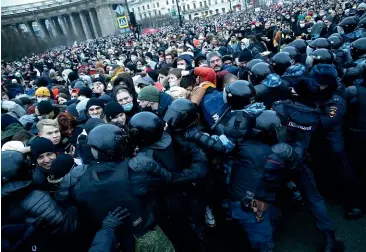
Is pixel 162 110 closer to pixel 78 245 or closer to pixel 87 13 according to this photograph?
pixel 78 245

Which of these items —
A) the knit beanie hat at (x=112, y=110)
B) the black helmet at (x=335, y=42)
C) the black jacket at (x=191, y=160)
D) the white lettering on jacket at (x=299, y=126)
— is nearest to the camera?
the black jacket at (x=191, y=160)

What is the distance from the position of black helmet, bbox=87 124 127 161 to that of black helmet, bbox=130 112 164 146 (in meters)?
0.23

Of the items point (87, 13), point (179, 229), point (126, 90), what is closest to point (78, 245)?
point (179, 229)

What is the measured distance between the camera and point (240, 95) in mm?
2762

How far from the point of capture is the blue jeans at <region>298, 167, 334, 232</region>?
2.78 meters

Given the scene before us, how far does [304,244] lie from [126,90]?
3003 mm

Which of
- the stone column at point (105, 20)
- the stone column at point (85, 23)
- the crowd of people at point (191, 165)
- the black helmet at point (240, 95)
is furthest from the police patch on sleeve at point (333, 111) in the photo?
the stone column at point (85, 23)

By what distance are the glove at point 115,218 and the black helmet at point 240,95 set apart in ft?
4.88

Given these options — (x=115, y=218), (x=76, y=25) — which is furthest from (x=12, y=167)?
(x=76, y=25)

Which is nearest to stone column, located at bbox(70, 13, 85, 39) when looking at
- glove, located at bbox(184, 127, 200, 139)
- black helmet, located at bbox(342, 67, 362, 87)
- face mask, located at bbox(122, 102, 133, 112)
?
face mask, located at bbox(122, 102, 133, 112)

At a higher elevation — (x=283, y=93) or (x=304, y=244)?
(x=283, y=93)

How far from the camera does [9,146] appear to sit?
3480 mm

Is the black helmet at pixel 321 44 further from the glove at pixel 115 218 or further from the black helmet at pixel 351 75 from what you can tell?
the glove at pixel 115 218

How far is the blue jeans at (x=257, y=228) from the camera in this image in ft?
8.86
